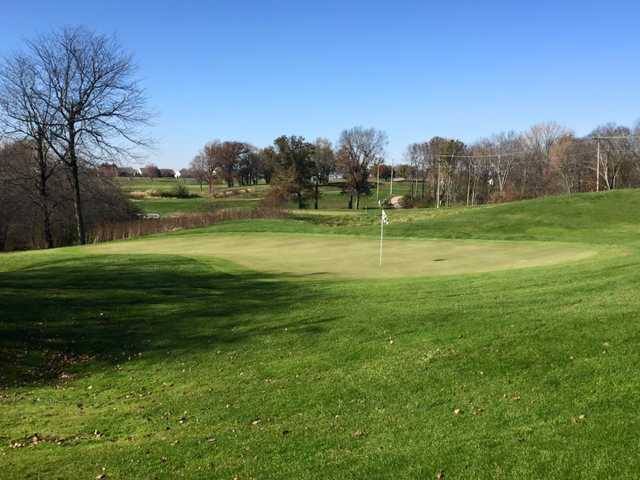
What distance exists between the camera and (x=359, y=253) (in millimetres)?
24422

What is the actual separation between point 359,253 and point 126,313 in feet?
39.9

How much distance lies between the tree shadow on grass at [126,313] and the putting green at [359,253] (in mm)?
2823

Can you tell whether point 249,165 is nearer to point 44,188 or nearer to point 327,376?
point 44,188

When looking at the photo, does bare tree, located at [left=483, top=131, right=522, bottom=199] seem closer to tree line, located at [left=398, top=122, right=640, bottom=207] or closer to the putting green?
tree line, located at [left=398, top=122, right=640, bottom=207]

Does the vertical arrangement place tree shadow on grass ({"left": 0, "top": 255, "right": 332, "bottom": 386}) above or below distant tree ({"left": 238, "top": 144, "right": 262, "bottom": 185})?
below

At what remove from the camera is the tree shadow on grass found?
1127 centimetres

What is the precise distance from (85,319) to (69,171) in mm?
32451

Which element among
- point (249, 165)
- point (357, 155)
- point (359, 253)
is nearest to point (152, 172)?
point (249, 165)

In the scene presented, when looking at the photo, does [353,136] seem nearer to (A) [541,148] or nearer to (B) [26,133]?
(A) [541,148]

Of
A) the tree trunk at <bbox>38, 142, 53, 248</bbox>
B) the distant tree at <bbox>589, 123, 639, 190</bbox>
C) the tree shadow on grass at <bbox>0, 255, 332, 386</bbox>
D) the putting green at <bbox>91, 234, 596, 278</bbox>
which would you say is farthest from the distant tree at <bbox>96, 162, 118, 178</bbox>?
the distant tree at <bbox>589, 123, 639, 190</bbox>

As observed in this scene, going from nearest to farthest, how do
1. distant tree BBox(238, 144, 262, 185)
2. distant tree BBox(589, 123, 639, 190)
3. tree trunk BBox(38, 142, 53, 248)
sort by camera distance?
tree trunk BBox(38, 142, 53, 248), distant tree BBox(589, 123, 639, 190), distant tree BBox(238, 144, 262, 185)

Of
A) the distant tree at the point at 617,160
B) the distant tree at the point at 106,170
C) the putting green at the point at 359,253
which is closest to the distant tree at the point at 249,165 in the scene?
the distant tree at the point at 617,160

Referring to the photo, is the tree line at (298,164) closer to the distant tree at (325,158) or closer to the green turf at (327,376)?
the distant tree at (325,158)

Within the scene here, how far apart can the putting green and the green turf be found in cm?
234
